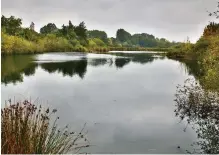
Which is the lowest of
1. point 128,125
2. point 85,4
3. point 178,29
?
point 128,125

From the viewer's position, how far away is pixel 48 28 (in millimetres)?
55344

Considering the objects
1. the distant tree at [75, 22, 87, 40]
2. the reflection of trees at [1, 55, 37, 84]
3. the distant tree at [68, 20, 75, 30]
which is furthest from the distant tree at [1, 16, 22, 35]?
the reflection of trees at [1, 55, 37, 84]

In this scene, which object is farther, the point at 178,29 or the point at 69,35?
the point at 69,35

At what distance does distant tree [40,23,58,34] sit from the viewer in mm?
54562

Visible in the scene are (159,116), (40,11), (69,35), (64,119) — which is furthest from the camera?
(69,35)

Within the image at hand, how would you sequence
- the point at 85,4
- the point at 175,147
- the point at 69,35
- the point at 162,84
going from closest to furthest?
1. the point at 175,147
2. the point at 162,84
3. the point at 85,4
4. the point at 69,35

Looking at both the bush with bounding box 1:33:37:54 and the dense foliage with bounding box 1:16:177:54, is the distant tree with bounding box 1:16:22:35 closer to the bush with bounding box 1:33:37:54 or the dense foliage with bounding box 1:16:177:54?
the dense foliage with bounding box 1:16:177:54

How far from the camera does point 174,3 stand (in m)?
11.6

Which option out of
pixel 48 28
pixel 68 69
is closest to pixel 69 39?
pixel 48 28

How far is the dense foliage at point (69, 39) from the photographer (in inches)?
1617

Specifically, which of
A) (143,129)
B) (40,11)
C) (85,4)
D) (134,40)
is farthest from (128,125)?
(134,40)

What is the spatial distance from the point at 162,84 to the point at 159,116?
21.9ft

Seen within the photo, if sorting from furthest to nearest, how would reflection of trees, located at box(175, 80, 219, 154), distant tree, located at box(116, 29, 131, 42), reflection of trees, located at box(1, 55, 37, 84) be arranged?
distant tree, located at box(116, 29, 131, 42) → reflection of trees, located at box(1, 55, 37, 84) → reflection of trees, located at box(175, 80, 219, 154)

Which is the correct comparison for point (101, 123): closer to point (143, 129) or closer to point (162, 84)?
point (143, 129)
